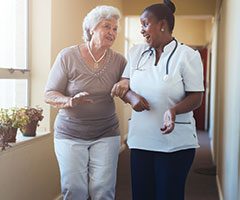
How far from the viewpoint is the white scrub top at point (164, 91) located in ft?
5.47

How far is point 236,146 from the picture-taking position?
2211 millimetres

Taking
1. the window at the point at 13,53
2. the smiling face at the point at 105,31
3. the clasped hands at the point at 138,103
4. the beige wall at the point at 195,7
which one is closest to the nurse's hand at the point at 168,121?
the clasped hands at the point at 138,103

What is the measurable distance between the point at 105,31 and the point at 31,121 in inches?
37.4

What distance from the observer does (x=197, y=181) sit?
436 centimetres

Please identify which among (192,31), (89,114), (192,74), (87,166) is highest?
(192,31)

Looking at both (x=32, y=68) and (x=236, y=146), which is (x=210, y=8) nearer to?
(x=32, y=68)

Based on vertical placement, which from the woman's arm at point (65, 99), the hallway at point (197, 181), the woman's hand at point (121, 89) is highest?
the woman's hand at point (121, 89)

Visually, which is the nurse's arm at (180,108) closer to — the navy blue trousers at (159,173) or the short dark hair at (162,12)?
the navy blue trousers at (159,173)

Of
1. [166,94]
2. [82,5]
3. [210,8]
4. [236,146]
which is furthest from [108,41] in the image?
[210,8]

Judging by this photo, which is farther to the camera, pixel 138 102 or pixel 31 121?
pixel 31 121

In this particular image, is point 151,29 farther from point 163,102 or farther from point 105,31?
point 105,31

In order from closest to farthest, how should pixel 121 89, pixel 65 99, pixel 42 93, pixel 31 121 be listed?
pixel 121 89, pixel 65 99, pixel 31 121, pixel 42 93

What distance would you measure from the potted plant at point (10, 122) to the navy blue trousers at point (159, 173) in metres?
0.96

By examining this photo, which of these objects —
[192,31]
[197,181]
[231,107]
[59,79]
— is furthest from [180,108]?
[192,31]
